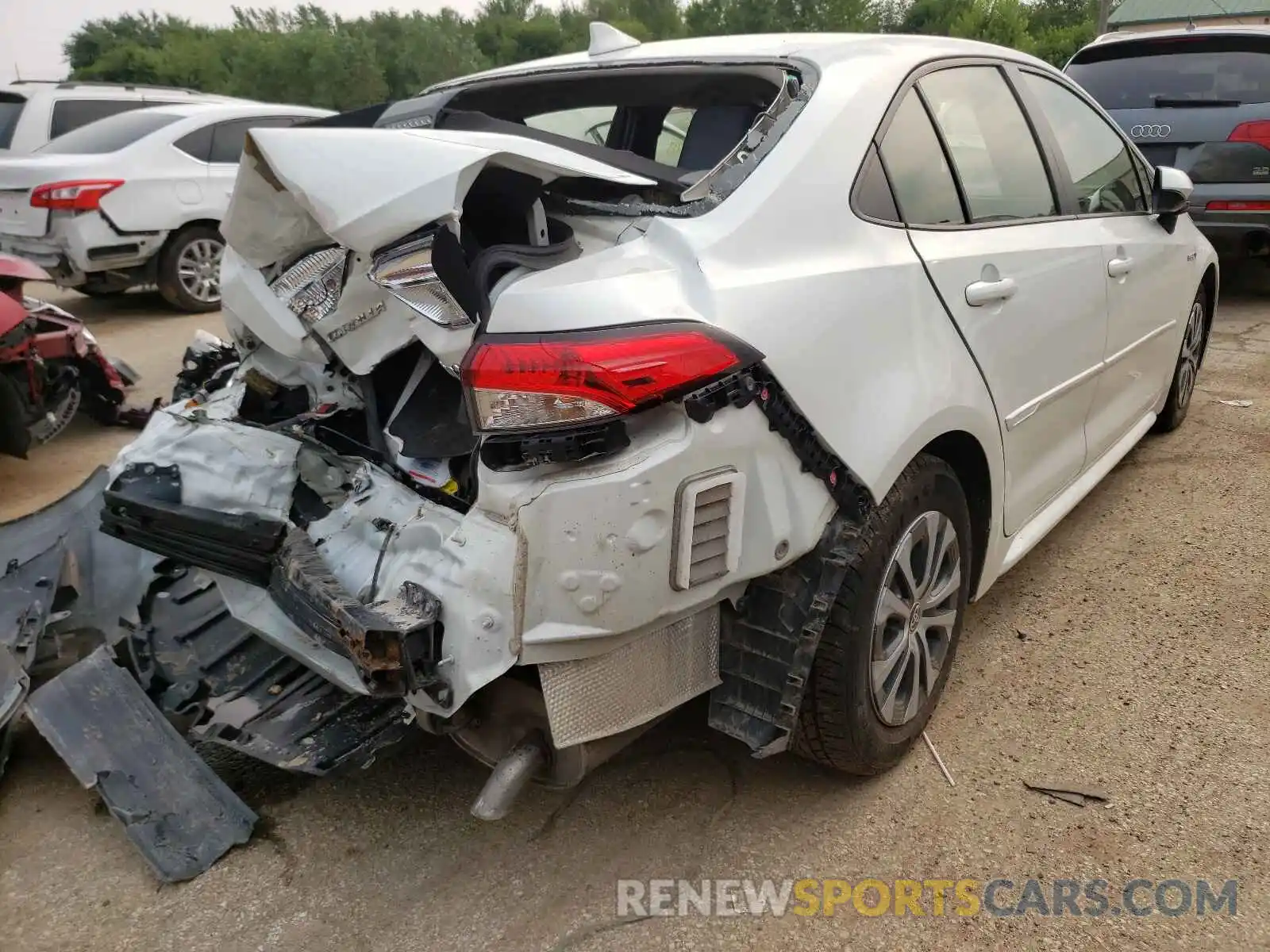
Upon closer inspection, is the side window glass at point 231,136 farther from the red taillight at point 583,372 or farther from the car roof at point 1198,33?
the red taillight at point 583,372

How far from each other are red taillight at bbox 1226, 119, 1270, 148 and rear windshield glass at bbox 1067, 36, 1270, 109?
0.75ft

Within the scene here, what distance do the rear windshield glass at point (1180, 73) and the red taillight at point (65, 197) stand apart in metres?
7.53

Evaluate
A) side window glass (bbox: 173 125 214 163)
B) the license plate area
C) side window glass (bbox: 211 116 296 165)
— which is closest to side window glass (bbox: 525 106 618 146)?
side window glass (bbox: 211 116 296 165)

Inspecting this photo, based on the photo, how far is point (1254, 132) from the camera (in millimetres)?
6258

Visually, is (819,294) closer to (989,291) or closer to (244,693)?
(989,291)

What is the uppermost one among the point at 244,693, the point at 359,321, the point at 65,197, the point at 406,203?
the point at 406,203

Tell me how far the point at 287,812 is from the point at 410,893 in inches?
18.5

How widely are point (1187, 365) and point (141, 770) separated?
459cm

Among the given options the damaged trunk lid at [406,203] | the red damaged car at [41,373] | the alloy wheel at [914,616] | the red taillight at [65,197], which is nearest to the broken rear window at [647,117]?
the damaged trunk lid at [406,203]

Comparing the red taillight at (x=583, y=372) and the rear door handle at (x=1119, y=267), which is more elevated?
the red taillight at (x=583, y=372)

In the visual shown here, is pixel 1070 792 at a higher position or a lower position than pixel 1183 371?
lower

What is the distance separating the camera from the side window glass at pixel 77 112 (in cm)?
882

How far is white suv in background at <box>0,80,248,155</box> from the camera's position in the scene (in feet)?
28.6
